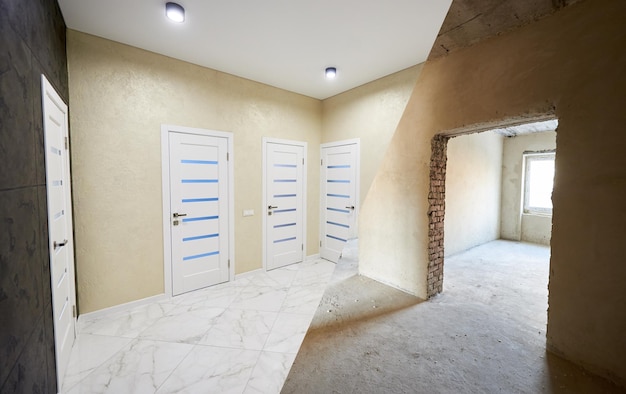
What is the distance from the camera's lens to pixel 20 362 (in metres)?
1.14

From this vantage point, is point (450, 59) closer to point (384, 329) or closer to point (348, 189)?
point (348, 189)

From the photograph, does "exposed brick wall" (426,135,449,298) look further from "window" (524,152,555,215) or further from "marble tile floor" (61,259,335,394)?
"window" (524,152,555,215)

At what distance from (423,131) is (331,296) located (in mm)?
2066

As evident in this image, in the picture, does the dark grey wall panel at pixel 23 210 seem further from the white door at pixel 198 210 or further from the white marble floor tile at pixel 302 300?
the white marble floor tile at pixel 302 300

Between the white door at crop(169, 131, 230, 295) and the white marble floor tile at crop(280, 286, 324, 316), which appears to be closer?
the white marble floor tile at crop(280, 286, 324, 316)

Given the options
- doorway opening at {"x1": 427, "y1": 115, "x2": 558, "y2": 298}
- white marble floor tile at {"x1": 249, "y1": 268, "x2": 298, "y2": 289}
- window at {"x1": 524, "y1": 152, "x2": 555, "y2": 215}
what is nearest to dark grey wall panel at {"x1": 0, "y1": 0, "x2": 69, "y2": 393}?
white marble floor tile at {"x1": 249, "y1": 268, "x2": 298, "y2": 289}

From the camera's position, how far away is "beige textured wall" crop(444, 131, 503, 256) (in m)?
4.51

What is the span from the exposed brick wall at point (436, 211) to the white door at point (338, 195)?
1515 millimetres

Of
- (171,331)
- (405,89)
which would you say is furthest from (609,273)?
(171,331)

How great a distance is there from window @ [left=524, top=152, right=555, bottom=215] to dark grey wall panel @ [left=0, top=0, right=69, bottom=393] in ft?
25.3

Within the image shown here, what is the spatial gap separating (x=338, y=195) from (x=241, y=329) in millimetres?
2600

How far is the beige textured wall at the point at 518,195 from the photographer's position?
549cm

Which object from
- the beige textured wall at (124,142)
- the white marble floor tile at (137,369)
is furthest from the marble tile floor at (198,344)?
the beige textured wall at (124,142)

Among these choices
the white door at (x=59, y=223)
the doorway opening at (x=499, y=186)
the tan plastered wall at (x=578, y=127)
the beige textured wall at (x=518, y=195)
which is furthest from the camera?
the beige textured wall at (x=518, y=195)
